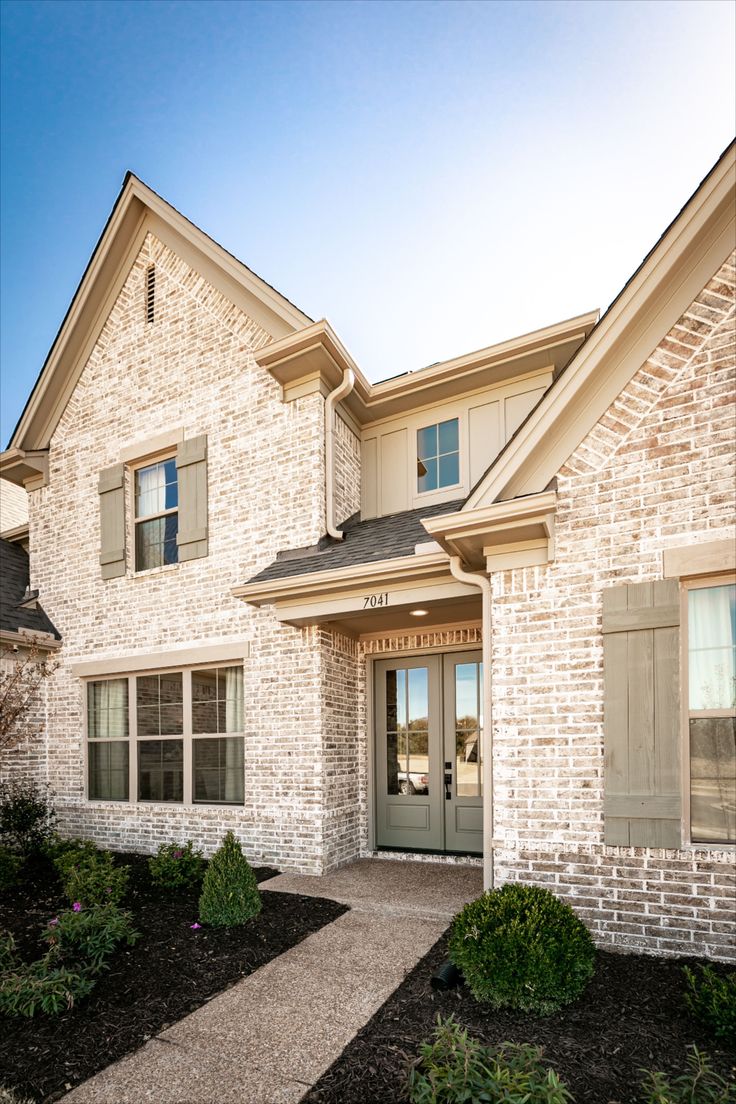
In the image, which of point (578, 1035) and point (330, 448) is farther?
point (330, 448)

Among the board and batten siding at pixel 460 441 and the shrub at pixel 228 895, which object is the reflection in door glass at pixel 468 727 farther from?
the shrub at pixel 228 895

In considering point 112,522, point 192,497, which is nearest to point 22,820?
point 112,522

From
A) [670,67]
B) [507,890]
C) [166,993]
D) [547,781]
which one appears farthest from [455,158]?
[166,993]

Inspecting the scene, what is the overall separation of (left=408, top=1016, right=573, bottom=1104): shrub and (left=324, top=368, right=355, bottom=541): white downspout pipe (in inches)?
219

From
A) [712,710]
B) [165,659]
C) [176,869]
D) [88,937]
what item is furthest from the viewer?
[165,659]

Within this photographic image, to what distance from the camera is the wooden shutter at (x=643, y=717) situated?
4613 mm

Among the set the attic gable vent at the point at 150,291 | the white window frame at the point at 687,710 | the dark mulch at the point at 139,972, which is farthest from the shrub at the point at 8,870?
the attic gable vent at the point at 150,291

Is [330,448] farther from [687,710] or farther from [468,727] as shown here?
[687,710]

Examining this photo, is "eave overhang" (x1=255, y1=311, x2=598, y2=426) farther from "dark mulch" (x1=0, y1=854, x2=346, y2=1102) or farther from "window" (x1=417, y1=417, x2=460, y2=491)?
"dark mulch" (x1=0, y1=854, x2=346, y2=1102)

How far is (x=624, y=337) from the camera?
499cm

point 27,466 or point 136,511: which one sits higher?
point 27,466

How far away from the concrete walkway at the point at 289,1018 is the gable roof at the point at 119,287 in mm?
6887

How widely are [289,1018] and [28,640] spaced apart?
7.17m

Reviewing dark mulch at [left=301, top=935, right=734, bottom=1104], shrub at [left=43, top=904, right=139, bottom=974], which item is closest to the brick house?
dark mulch at [left=301, top=935, right=734, bottom=1104]
